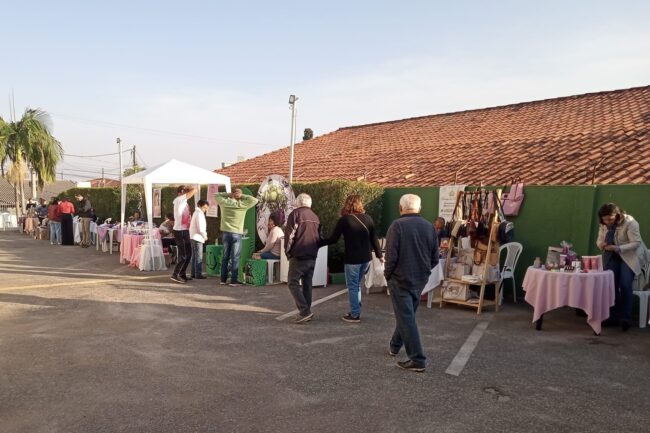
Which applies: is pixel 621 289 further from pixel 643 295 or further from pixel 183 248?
pixel 183 248

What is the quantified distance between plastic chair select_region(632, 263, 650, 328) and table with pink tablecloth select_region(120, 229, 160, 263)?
9.72 m

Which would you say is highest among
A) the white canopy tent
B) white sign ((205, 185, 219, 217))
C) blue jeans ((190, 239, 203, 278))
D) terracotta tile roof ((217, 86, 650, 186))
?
terracotta tile roof ((217, 86, 650, 186))

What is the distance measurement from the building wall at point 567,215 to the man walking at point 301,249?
13.5 feet

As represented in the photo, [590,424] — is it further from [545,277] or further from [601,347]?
[545,277]

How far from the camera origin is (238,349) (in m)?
5.46

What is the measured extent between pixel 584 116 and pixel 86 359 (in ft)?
46.2

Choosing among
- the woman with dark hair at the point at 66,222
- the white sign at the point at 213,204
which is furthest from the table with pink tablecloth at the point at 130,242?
the woman with dark hair at the point at 66,222

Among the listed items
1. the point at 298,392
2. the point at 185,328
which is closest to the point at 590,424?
the point at 298,392

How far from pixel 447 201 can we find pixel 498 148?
178 inches

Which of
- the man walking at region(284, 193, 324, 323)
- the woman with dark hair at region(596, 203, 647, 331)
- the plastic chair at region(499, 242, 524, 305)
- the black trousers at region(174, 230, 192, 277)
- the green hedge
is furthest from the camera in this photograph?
the green hedge

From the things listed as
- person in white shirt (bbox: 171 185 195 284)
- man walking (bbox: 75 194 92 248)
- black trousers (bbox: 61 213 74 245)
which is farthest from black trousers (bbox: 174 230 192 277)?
black trousers (bbox: 61 213 74 245)

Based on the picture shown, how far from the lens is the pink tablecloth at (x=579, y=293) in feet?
20.3

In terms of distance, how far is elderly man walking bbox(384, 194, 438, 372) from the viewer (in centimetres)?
475

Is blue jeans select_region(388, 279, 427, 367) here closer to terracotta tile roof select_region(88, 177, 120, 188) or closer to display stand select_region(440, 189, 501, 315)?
display stand select_region(440, 189, 501, 315)
